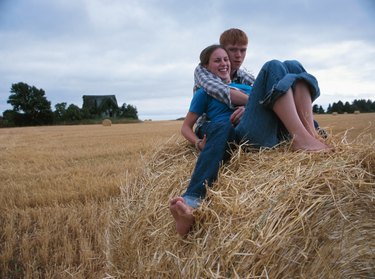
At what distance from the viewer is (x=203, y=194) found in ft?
6.43

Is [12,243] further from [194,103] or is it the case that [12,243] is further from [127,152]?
[127,152]

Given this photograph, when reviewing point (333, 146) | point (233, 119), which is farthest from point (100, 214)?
point (333, 146)

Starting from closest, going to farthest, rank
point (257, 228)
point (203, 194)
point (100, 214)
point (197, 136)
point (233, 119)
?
point (257, 228), point (203, 194), point (233, 119), point (197, 136), point (100, 214)

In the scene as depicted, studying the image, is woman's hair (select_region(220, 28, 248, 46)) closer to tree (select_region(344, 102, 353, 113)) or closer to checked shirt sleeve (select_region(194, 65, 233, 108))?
checked shirt sleeve (select_region(194, 65, 233, 108))

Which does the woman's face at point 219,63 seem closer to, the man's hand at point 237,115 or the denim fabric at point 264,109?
the man's hand at point 237,115

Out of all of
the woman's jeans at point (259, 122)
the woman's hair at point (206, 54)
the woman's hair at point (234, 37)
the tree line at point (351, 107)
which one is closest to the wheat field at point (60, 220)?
the woman's jeans at point (259, 122)

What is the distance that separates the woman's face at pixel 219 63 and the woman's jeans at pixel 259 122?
0.54m

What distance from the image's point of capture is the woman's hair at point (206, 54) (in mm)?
2721

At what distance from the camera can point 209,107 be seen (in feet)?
8.77

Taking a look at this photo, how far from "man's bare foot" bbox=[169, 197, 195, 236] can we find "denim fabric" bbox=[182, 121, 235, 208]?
7 centimetres

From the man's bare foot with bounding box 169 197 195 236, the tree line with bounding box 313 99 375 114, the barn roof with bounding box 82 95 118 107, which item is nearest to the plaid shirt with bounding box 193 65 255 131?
the man's bare foot with bounding box 169 197 195 236

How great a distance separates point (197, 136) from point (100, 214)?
1455mm

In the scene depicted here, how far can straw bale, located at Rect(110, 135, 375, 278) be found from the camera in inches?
60.5

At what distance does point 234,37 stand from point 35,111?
4451cm
